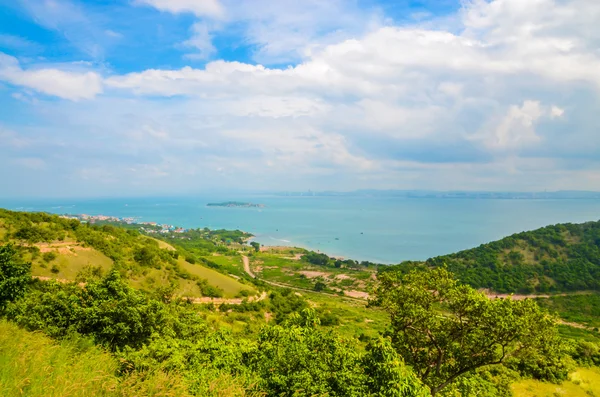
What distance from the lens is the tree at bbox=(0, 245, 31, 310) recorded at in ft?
40.0

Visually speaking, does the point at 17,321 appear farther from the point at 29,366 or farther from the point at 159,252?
the point at 159,252

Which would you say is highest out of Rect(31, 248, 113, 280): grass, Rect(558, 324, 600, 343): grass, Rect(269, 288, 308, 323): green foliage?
Rect(31, 248, 113, 280): grass

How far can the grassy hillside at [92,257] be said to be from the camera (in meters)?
22.9

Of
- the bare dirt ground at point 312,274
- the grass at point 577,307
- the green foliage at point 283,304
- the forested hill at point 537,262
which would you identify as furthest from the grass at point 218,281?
the grass at point 577,307

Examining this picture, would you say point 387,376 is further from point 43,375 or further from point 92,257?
point 92,257

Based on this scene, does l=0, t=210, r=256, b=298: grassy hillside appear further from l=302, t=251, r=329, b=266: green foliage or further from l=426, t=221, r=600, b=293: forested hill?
l=302, t=251, r=329, b=266: green foliage

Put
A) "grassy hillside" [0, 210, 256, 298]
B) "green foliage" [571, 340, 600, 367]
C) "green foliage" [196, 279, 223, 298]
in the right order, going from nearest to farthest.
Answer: "green foliage" [571, 340, 600, 367], "grassy hillside" [0, 210, 256, 298], "green foliage" [196, 279, 223, 298]

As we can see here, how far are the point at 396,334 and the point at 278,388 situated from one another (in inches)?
213

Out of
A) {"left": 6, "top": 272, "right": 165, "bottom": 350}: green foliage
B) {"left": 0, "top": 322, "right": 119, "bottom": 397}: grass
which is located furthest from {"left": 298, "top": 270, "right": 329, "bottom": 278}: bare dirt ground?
{"left": 0, "top": 322, "right": 119, "bottom": 397}: grass

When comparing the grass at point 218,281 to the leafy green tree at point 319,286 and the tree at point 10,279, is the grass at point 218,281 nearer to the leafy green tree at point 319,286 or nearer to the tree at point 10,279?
the tree at point 10,279

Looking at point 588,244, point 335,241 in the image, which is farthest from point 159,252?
point 335,241

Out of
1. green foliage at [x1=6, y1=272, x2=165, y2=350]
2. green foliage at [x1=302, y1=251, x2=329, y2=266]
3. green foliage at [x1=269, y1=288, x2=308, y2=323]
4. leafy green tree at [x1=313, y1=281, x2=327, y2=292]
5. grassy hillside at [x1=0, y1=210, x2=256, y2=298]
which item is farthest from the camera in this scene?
green foliage at [x1=302, y1=251, x2=329, y2=266]

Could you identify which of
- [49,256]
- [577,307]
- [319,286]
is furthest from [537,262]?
[49,256]

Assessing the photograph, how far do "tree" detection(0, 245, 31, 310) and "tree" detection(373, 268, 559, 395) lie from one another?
14.0m
